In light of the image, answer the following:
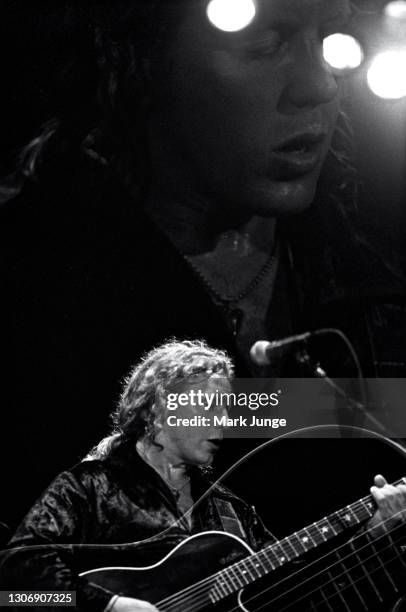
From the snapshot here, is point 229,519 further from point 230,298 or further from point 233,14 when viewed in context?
point 233,14

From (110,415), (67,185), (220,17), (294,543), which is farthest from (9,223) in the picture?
(294,543)

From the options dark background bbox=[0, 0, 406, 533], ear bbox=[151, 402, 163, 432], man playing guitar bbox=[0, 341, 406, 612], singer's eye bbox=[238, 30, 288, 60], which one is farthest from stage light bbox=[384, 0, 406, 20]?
ear bbox=[151, 402, 163, 432]

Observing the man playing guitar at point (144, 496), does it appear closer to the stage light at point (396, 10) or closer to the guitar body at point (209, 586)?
the guitar body at point (209, 586)

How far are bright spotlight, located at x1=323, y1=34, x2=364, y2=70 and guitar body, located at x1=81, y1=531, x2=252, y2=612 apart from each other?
1.09 m

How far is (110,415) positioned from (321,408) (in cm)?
43

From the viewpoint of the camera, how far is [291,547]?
5.41ft

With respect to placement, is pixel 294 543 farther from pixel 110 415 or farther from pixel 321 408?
pixel 110 415

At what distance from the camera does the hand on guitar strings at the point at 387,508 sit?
1664 mm

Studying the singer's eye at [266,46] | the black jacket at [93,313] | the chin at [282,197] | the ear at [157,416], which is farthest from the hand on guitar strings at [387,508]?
the singer's eye at [266,46]

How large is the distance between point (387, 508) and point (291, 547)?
199mm

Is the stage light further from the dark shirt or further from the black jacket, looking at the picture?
the dark shirt

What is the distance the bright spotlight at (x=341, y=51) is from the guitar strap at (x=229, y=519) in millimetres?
1007

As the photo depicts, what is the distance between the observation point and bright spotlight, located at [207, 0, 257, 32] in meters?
1.91

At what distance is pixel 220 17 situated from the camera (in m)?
1.92
